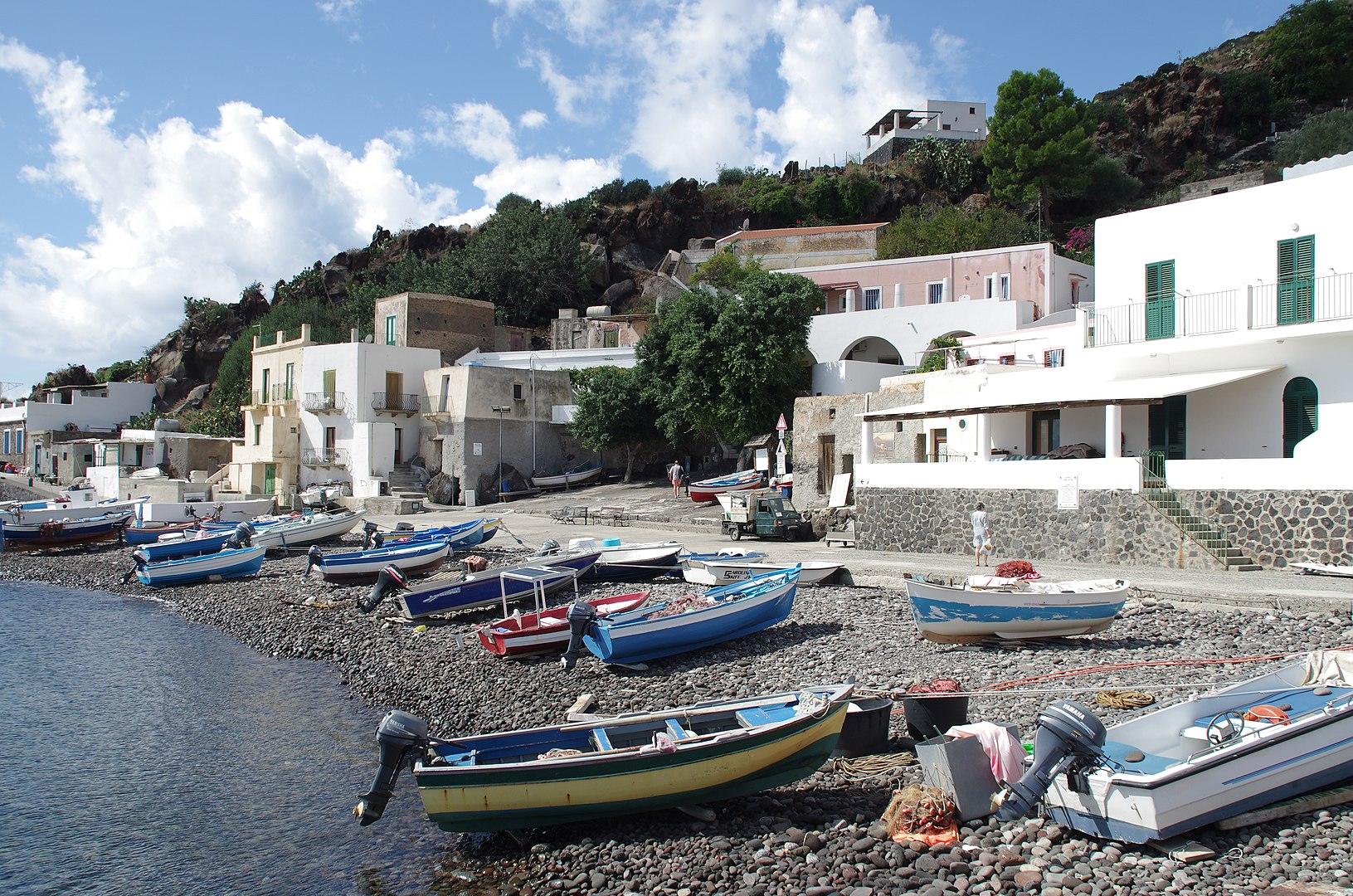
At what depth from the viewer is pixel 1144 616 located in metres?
13.8

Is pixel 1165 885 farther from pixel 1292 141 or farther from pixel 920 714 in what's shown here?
pixel 1292 141

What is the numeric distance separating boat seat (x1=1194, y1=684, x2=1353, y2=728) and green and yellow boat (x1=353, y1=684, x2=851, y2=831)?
3.53 metres

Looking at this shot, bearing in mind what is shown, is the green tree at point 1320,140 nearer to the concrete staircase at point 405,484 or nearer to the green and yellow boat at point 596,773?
the concrete staircase at point 405,484

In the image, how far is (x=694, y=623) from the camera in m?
13.6

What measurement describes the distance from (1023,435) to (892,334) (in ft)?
35.6

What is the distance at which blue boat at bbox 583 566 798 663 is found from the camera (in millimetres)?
13141

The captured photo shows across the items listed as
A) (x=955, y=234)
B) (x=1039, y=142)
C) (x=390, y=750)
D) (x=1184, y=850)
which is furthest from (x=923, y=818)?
(x=1039, y=142)

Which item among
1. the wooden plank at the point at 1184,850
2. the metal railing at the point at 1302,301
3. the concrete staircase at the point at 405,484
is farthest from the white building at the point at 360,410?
the wooden plank at the point at 1184,850

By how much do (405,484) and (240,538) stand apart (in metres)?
13.6

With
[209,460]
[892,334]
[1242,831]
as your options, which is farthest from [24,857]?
[209,460]

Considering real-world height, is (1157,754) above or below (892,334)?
below

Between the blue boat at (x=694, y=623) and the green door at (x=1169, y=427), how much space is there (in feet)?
36.7

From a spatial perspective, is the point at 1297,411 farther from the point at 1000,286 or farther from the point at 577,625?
the point at 1000,286

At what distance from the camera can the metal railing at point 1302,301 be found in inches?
690
